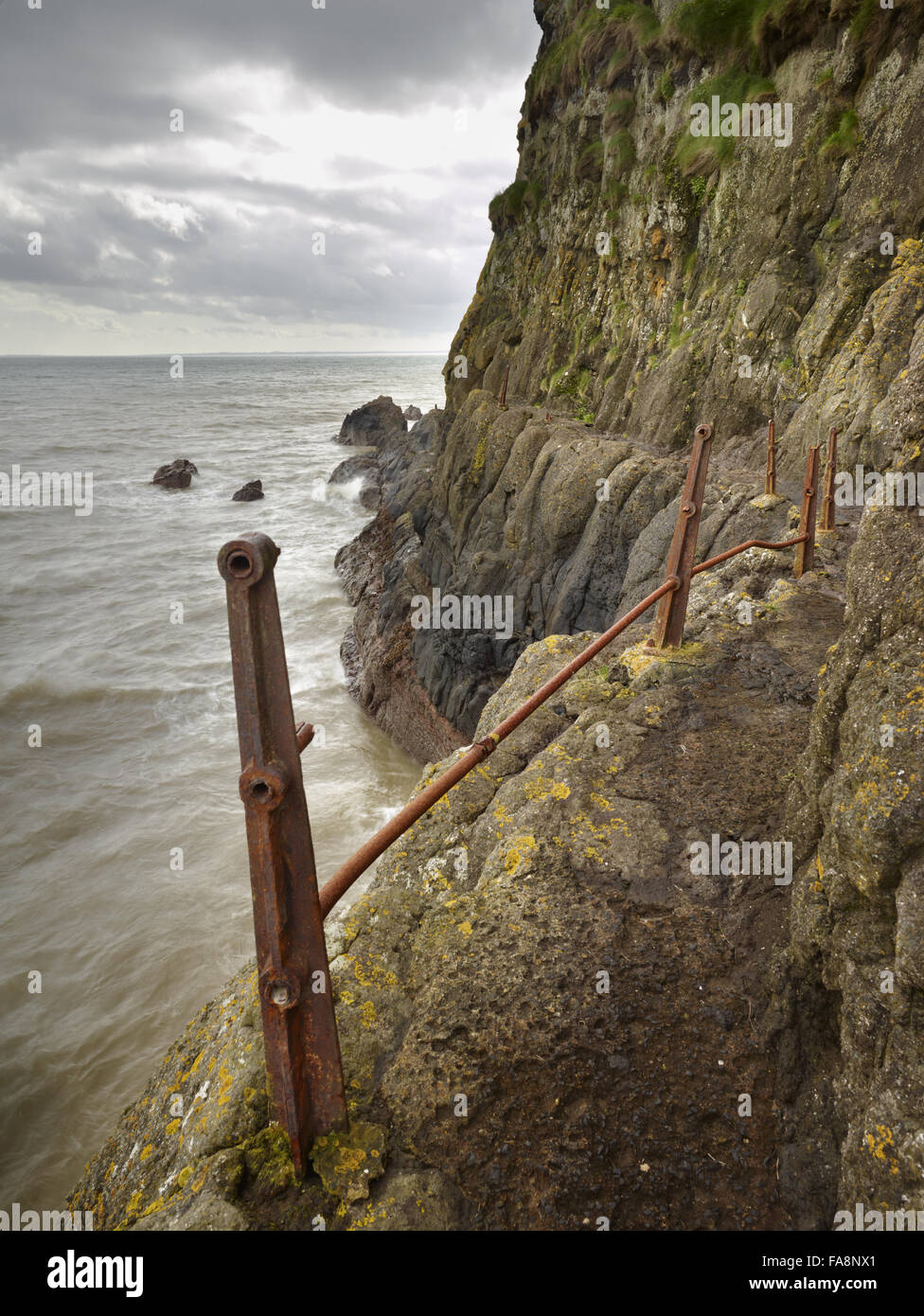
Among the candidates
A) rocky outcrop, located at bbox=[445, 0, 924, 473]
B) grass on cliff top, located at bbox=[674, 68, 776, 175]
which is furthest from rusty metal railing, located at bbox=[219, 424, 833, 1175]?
grass on cliff top, located at bbox=[674, 68, 776, 175]

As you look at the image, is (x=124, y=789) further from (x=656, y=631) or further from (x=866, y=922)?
(x=866, y=922)

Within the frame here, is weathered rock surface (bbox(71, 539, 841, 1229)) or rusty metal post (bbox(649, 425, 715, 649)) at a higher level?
rusty metal post (bbox(649, 425, 715, 649))

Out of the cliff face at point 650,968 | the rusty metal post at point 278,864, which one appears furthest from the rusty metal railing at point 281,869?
the cliff face at point 650,968

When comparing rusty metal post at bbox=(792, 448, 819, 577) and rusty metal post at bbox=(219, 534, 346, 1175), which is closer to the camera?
rusty metal post at bbox=(219, 534, 346, 1175)

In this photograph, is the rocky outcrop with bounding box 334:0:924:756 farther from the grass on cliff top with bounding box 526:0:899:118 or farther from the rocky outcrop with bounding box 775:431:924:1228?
the rocky outcrop with bounding box 775:431:924:1228

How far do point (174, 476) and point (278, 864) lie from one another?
41636mm

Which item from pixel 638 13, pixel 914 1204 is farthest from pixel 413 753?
pixel 638 13

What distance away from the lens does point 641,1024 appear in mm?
2496

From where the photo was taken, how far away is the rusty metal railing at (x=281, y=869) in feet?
5.57

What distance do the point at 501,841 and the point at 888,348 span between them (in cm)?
932

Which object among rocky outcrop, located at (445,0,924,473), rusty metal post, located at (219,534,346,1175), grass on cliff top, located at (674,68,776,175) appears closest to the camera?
rusty metal post, located at (219,534,346,1175)

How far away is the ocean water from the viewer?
749cm

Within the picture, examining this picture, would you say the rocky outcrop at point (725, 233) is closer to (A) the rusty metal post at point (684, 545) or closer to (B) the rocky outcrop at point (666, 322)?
(B) the rocky outcrop at point (666, 322)

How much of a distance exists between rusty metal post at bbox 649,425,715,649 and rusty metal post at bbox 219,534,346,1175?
3400 mm
